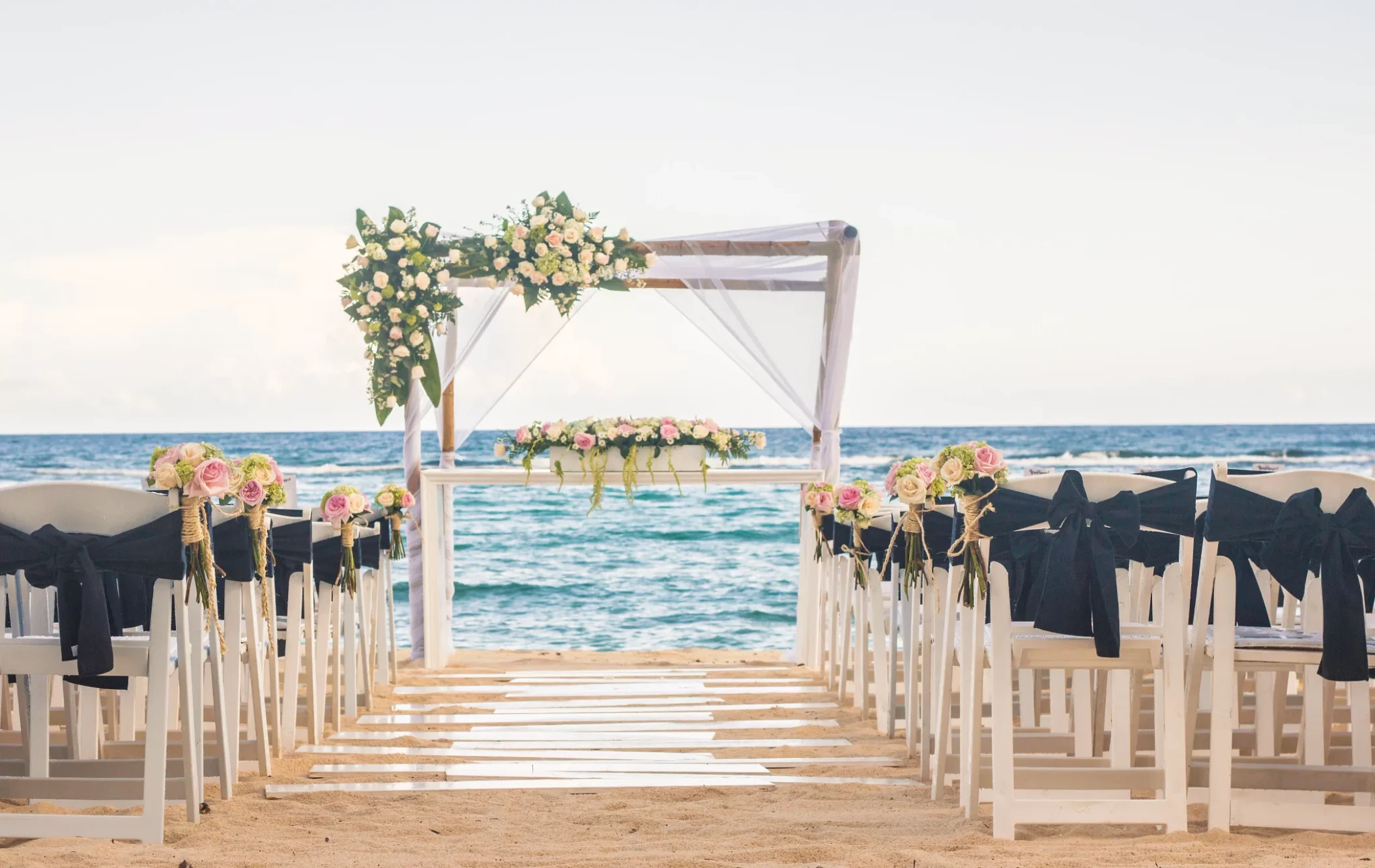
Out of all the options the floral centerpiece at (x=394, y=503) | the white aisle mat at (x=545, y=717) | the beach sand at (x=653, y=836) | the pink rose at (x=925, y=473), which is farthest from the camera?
the floral centerpiece at (x=394, y=503)

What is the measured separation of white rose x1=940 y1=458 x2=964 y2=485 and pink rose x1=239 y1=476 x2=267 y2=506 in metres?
1.85

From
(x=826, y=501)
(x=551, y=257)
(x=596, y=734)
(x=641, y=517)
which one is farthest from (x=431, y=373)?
(x=641, y=517)

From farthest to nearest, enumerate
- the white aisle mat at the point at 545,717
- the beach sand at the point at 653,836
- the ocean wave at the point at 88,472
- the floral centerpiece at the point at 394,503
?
the ocean wave at the point at 88,472, the floral centerpiece at the point at 394,503, the white aisle mat at the point at 545,717, the beach sand at the point at 653,836

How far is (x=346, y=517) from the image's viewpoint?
4246mm

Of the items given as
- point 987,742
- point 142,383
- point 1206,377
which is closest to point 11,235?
point 142,383

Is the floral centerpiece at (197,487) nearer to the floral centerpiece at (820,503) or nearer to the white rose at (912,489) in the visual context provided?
the white rose at (912,489)

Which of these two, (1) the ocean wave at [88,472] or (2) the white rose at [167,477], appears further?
(1) the ocean wave at [88,472]

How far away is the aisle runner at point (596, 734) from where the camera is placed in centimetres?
352

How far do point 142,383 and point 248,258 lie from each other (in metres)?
3.68

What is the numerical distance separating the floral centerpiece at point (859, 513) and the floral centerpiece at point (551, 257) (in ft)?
6.29

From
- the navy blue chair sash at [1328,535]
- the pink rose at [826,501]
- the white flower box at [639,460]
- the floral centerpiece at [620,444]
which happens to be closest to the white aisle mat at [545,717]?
the pink rose at [826,501]

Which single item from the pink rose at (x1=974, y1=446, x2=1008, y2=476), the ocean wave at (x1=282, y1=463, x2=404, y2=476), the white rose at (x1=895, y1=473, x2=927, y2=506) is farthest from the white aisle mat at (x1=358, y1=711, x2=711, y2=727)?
the ocean wave at (x1=282, y1=463, x2=404, y2=476)

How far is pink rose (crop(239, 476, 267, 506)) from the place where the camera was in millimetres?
3131

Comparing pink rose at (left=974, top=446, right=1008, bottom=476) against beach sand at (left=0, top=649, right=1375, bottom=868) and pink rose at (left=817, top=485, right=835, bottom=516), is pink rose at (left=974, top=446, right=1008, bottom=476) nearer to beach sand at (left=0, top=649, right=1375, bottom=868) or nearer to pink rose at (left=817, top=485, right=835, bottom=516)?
beach sand at (left=0, top=649, right=1375, bottom=868)
